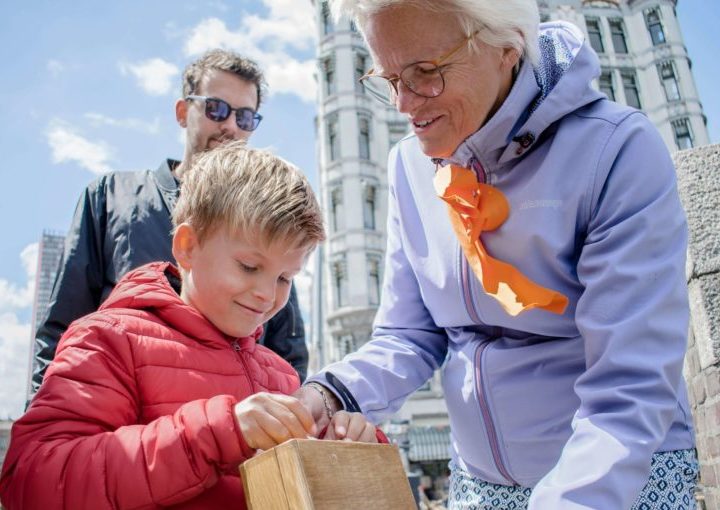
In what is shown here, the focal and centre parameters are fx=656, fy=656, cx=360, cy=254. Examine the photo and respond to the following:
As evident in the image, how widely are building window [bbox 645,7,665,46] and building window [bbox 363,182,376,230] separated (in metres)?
13.6

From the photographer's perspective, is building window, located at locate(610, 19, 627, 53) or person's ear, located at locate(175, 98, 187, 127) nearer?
→ person's ear, located at locate(175, 98, 187, 127)

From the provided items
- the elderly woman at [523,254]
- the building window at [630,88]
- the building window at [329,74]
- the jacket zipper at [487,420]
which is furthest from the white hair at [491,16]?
the building window at [630,88]

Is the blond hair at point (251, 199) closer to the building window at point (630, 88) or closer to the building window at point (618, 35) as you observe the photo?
the building window at point (630, 88)

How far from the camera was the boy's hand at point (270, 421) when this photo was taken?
114cm

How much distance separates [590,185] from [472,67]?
39 centimetres

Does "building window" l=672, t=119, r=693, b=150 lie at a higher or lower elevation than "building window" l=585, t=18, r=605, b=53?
lower

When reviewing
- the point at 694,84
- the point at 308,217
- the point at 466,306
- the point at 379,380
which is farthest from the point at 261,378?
the point at 694,84

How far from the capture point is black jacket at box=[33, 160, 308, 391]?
7.18 feet

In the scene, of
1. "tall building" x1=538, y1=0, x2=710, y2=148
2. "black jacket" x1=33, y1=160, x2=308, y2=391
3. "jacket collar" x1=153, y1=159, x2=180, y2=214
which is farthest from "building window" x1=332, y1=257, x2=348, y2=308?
"black jacket" x1=33, y1=160, x2=308, y2=391

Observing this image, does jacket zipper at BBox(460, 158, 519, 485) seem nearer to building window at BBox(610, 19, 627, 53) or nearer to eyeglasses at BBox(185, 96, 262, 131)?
eyeglasses at BBox(185, 96, 262, 131)

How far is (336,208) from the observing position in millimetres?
26578

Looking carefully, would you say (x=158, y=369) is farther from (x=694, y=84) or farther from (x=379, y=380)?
(x=694, y=84)

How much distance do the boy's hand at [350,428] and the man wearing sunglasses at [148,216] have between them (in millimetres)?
1093

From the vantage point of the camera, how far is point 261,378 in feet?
5.34
